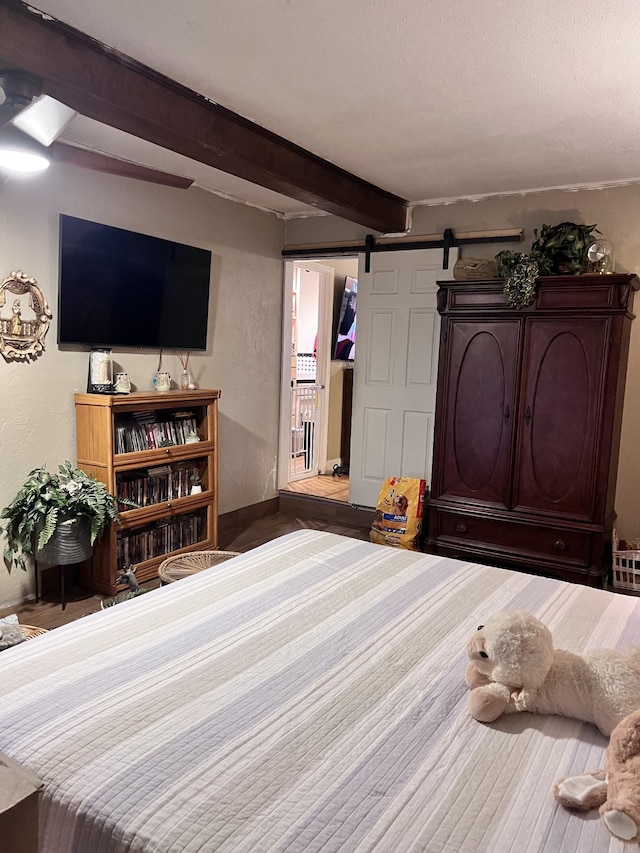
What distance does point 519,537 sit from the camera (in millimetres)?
3754

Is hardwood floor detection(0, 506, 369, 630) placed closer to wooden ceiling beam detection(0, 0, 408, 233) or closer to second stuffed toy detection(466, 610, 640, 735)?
wooden ceiling beam detection(0, 0, 408, 233)

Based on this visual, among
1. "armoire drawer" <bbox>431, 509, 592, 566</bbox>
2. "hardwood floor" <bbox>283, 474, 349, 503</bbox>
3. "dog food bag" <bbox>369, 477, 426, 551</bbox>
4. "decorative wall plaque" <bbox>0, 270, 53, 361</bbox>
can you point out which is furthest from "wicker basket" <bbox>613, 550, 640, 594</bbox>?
"decorative wall plaque" <bbox>0, 270, 53, 361</bbox>

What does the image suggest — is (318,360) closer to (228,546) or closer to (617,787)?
(228,546)

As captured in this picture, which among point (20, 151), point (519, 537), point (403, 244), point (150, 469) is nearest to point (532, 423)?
point (519, 537)

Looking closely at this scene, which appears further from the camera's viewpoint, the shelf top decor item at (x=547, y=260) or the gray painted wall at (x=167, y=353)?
the shelf top decor item at (x=547, y=260)

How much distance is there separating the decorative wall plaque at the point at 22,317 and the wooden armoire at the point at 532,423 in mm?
2339

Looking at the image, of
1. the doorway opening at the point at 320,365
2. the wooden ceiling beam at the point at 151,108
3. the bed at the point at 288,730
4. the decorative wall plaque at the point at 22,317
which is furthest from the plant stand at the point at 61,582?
the doorway opening at the point at 320,365

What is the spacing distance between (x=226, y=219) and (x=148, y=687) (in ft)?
12.3

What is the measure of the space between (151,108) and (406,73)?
1.01 meters

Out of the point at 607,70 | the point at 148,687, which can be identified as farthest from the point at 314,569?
the point at 607,70

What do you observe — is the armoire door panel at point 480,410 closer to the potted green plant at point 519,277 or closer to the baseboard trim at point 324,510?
the potted green plant at point 519,277

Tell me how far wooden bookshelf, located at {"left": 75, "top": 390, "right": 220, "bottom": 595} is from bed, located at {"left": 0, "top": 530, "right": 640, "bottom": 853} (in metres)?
1.75

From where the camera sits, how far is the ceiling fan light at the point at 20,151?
2.41 meters

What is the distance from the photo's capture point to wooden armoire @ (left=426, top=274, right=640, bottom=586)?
349 centimetres
